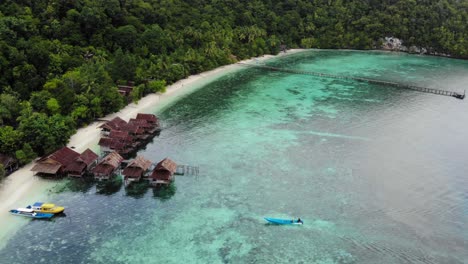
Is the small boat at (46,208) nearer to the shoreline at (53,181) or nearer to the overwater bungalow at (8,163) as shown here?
the shoreline at (53,181)

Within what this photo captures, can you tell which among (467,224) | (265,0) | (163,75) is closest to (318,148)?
(467,224)

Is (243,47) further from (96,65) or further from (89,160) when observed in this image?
(89,160)

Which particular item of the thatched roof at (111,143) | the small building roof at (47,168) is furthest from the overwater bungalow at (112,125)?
the small building roof at (47,168)

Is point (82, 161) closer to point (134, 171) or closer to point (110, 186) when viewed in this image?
point (110, 186)

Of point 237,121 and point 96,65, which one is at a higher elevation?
point 96,65

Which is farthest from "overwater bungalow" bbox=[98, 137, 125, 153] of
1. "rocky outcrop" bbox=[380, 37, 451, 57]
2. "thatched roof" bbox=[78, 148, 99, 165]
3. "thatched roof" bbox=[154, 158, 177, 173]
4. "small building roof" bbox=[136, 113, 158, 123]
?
"rocky outcrop" bbox=[380, 37, 451, 57]

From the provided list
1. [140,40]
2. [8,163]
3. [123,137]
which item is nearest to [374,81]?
[140,40]
